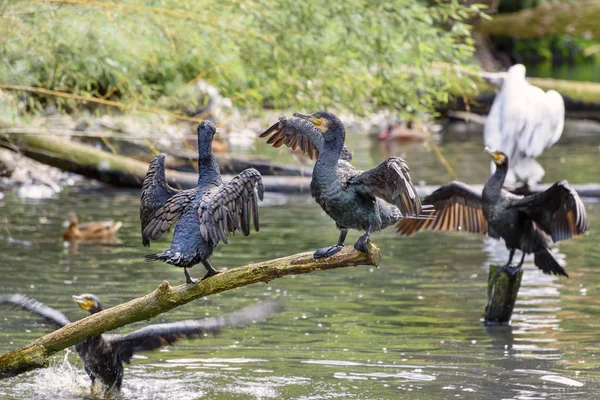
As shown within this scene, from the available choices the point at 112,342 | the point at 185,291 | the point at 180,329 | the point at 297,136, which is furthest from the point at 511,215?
the point at 185,291

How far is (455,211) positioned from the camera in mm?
9344

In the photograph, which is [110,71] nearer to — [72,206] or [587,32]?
[72,206]

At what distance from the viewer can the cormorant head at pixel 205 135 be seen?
5.64m

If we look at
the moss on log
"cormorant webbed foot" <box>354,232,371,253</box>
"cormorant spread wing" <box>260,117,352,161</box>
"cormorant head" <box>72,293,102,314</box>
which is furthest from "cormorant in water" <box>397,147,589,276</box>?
the moss on log

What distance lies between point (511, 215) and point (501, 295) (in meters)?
0.64

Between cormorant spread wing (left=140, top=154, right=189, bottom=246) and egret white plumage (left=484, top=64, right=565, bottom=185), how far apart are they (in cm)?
750

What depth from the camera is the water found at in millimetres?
7125

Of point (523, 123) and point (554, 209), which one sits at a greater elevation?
point (523, 123)

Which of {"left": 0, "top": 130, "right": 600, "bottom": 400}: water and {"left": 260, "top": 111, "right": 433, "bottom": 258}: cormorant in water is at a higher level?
{"left": 260, "top": 111, "right": 433, "bottom": 258}: cormorant in water

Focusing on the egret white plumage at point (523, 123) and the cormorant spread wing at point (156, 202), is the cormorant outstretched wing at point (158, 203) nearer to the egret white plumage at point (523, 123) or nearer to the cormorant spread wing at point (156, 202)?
the cormorant spread wing at point (156, 202)

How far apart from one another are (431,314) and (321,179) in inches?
147

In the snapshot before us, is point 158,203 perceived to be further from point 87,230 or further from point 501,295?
point 87,230

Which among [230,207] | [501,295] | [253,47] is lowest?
[501,295]

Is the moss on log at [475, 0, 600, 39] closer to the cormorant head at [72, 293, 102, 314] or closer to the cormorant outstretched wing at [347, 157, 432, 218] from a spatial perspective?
the cormorant head at [72, 293, 102, 314]
